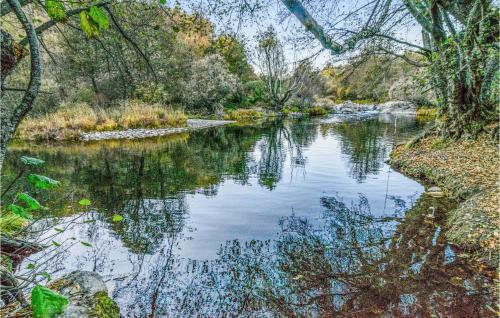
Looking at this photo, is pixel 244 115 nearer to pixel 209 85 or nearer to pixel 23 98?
pixel 209 85

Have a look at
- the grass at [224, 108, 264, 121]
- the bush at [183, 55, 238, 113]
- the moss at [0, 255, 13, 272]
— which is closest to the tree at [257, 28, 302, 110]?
the grass at [224, 108, 264, 121]

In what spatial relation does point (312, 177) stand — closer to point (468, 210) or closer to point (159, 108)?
point (468, 210)

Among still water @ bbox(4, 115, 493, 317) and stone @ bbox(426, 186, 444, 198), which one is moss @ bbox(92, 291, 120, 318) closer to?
still water @ bbox(4, 115, 493, 317)

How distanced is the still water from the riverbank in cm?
29

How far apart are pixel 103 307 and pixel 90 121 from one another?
52.9ft

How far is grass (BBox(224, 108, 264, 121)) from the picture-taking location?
27.9 meters

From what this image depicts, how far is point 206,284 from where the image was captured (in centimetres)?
359

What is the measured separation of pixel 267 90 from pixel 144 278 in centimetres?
3152

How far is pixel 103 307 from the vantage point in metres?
2.75

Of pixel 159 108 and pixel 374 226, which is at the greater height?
pixel 159 108

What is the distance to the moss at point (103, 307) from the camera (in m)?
2.66

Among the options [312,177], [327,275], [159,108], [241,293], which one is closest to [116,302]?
[241,293]

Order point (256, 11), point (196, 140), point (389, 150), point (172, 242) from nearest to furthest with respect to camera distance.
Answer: point (256, 11) → point (172, 242) → point (389, 150) → point (196, 140)

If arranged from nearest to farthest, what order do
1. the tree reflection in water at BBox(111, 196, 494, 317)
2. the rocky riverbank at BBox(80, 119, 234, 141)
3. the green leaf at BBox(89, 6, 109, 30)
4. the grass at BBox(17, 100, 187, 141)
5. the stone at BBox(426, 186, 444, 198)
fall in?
the green leaf at BBox(89, 6, 109, 30), the tree reflection in water at BBox(111, 196, 494, 317), the stone at BBox(426, 186, 444, 198), the grass at BBox(17, 100, 187, 141), the rocky riverbank at BBox(80, 119, 234, 141)
